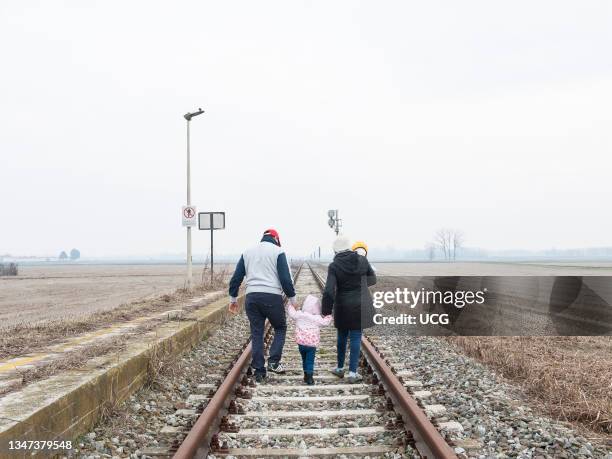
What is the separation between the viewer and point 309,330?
6535 millimetres

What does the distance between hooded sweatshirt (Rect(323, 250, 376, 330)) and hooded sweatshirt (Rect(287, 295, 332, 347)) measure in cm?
18

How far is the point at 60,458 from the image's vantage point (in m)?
4.09

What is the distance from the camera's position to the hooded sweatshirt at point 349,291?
6414mm

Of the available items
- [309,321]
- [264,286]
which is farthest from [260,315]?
[309,321]

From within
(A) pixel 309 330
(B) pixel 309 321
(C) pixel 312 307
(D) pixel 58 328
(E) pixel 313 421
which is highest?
(C) pixel 312 307

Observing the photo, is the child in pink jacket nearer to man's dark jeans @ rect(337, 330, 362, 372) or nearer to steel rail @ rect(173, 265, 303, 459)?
man's dark jeans @ rect(337, 330, 362, 372)

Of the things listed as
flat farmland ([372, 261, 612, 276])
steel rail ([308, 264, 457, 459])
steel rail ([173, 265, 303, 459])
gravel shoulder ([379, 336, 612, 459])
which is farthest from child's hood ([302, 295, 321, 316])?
flat farmland ([372, 261, 612, 276])

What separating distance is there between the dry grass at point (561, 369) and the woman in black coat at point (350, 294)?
2083mm

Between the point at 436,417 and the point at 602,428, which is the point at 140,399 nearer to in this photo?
the point at 436,417

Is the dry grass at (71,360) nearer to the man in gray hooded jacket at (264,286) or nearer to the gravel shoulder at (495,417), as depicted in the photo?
the man in gray hooded jacket at (264,286)

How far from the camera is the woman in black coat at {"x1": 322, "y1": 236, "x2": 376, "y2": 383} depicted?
21.1 feet

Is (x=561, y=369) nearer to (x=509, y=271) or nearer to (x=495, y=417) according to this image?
(x=495, y=417)

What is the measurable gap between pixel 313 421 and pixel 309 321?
165cm

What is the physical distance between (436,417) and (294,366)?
2.90 m
